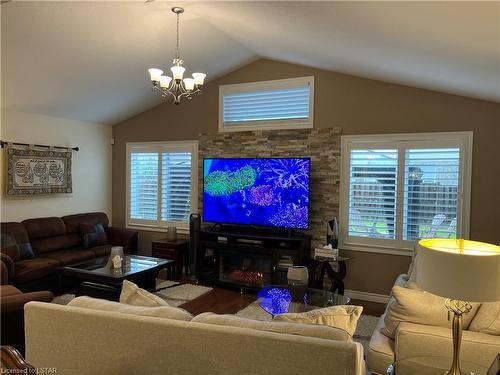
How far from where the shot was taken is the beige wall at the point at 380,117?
4.12 metres

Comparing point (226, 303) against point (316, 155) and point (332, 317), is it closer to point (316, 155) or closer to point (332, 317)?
point (316, 155)

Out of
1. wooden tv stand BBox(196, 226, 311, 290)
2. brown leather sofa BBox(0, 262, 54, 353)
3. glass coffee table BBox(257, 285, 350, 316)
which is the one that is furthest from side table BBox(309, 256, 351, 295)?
brown leather sofa BBox(0, 262, 54, 353)

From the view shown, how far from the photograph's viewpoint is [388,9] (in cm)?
225

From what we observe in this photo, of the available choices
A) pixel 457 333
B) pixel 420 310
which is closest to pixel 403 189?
pixel 420 310

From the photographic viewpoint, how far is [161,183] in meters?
6.04

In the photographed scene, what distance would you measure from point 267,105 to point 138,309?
13.0 ft

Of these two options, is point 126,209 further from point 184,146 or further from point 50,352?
point 50,352

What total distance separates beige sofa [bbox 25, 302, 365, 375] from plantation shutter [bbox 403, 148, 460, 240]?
3199mm

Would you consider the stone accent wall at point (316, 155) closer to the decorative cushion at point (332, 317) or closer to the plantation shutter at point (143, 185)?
the plantation shutter at point (143, 185)

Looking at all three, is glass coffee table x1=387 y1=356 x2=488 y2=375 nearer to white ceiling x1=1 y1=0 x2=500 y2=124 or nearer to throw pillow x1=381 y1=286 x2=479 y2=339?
throw pillow x1=381 y1=286 x2=479 y2=339

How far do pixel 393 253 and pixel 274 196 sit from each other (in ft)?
5.48

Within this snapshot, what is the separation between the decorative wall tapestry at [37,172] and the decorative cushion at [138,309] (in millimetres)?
3700

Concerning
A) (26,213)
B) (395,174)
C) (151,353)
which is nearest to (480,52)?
(395,174)

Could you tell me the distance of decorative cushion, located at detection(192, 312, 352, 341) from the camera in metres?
1.58
